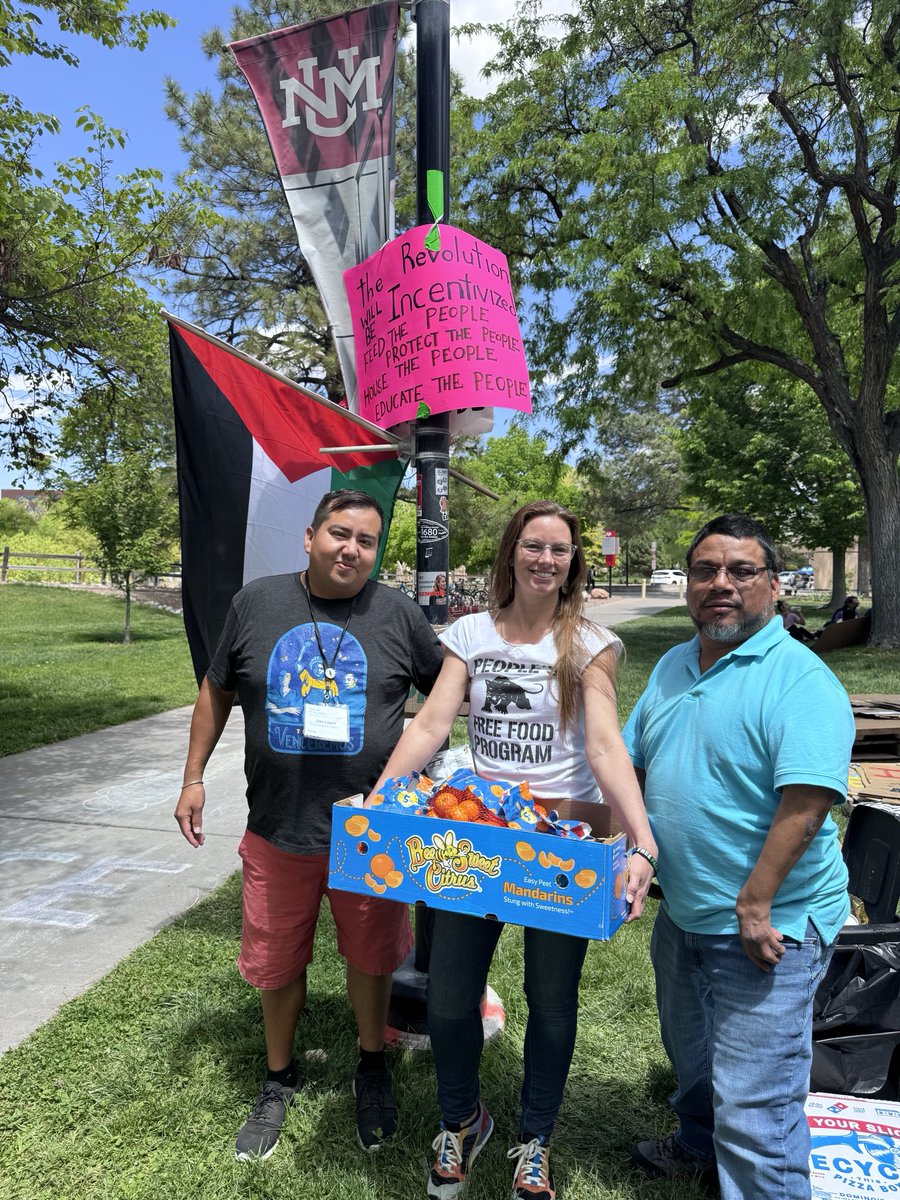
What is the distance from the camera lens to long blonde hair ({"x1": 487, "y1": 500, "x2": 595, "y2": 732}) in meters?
2.16

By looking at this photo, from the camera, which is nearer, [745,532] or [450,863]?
[450,863]

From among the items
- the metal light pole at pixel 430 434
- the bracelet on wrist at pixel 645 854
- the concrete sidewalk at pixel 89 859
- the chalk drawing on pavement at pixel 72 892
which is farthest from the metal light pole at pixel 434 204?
the chalk drawing on pavement at pixel 72 892

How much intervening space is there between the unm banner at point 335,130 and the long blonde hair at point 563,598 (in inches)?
55.3

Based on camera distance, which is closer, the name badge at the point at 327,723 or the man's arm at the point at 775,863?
the man's arm at the point at 775,863

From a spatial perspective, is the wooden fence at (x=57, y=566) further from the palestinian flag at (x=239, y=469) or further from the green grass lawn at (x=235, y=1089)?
the green grass lawn at (x=235, y=1089)

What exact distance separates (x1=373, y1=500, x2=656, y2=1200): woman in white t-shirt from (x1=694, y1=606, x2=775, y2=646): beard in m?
0.33

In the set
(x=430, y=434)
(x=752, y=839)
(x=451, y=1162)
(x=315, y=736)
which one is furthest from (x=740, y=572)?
(x=451, y=1162)

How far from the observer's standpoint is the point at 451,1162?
227cm

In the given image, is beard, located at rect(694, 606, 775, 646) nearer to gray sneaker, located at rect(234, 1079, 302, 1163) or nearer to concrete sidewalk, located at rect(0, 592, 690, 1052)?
gray sneaker, located at rect(234, 1079, 302, 1163)

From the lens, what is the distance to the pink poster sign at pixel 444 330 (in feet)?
9.66

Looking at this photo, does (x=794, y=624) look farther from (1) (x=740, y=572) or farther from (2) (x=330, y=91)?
(1) (x=740, y=572)

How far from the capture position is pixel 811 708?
1.79 m

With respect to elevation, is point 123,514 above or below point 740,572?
above

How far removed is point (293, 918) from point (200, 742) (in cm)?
62
